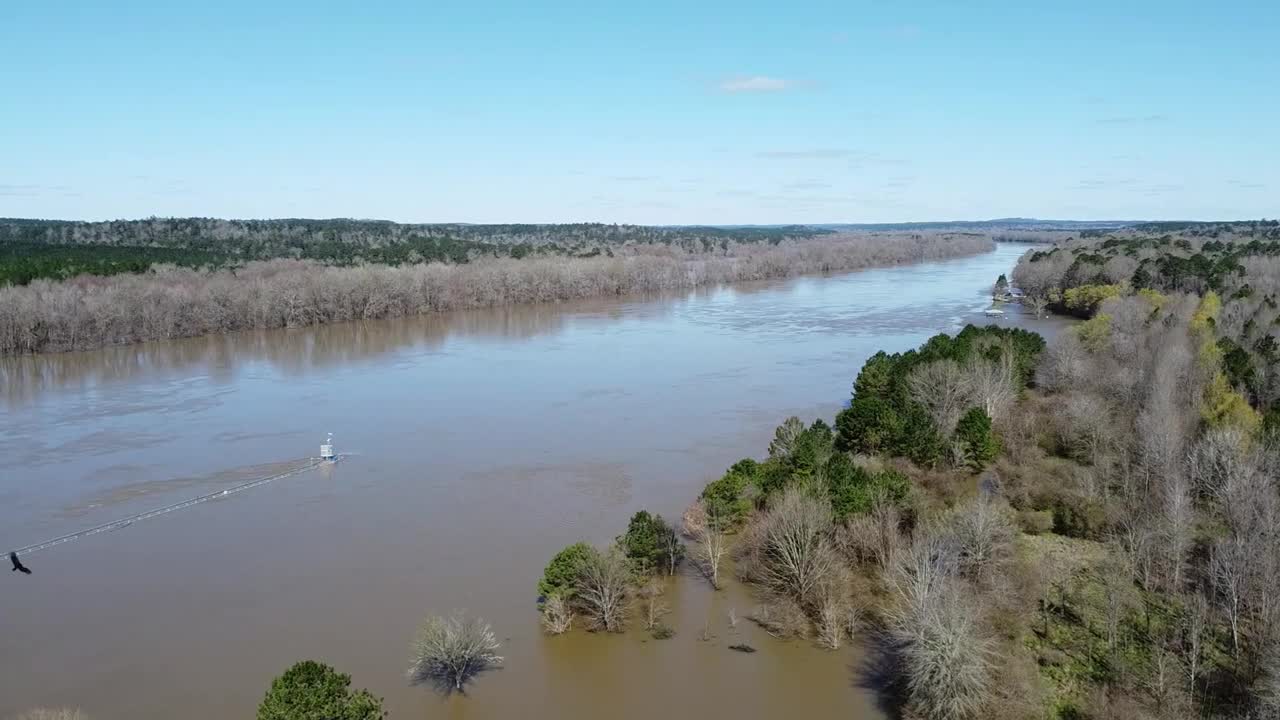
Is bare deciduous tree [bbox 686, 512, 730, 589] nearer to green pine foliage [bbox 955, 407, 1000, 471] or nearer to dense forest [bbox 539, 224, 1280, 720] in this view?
dense forest [bbox 539, 224, 1280, 720]

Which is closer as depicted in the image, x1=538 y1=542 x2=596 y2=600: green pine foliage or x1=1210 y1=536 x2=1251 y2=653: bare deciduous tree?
x1=1210 y1=536 x2=1251 y2=653: bare deciduous tree

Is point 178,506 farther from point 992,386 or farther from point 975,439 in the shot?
point 992,386

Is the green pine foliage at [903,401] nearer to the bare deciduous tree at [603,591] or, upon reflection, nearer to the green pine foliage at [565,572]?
the bare deciduous tree at [603,591]

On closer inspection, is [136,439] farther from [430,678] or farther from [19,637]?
[430,678]

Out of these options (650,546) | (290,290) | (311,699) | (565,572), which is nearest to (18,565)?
(311,699)

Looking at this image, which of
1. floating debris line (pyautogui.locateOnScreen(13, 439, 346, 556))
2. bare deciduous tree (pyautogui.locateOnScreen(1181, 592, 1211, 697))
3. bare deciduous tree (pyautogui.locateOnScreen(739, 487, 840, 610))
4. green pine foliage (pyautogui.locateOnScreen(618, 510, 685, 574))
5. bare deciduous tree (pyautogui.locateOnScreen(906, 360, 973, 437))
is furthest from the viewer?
bare deciduous tree (pyautogui.locateOnScreen(906, 360, 973, 437))

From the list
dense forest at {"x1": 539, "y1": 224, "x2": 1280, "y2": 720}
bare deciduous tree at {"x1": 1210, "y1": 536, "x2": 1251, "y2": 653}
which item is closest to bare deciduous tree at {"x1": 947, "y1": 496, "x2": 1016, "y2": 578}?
dense forest at {"x1": 539, "y1": 224, "x2": 1280, "y2": 720}

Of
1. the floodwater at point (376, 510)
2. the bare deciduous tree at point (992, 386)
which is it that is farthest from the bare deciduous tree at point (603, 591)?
the bare deciduous tree at point (992, 386)
